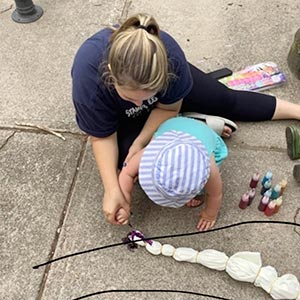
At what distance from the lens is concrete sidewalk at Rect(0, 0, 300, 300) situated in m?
1.81

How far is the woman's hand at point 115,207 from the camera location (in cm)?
184

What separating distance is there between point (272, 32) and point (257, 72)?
1.20ft

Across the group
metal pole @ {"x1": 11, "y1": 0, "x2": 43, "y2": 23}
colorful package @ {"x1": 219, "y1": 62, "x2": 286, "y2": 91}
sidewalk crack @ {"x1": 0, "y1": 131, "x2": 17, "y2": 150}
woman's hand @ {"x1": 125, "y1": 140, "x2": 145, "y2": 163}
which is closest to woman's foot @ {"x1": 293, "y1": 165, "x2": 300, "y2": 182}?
colorful package @ {"x1": 219, "y1": 62, "x2": 286, "y2": 91}

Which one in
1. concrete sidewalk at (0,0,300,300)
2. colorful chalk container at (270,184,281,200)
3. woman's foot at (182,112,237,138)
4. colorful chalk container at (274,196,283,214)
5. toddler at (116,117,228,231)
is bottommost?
concrete sidewalk at (0,0,300,300)

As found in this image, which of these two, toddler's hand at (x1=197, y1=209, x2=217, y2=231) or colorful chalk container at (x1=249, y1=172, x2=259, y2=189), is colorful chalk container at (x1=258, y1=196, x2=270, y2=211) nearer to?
colorful chalk container at (x1=249, y1=172, x2=259, y2=189)

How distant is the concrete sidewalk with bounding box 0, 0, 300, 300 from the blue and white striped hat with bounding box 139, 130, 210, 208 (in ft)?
0.94

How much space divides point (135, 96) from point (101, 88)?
0.19 meters

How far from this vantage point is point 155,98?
6.11 ft

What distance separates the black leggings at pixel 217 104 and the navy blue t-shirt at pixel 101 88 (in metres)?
0.13

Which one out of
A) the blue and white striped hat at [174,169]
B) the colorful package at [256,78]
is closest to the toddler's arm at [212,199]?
the blue and white striped hat at [174,169]

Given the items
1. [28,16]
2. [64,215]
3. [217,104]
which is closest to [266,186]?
[217,104]

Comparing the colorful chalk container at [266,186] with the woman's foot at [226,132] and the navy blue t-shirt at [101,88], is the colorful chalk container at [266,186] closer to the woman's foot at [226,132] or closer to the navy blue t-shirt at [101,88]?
the woman's foot at [226,132]

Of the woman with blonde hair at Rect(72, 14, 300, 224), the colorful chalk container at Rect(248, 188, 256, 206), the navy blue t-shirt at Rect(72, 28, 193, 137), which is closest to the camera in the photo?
the woman with blonde hair at Rect(72, 14, 300, 224)

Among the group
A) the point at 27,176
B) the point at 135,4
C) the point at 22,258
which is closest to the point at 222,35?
the point at 135,4
